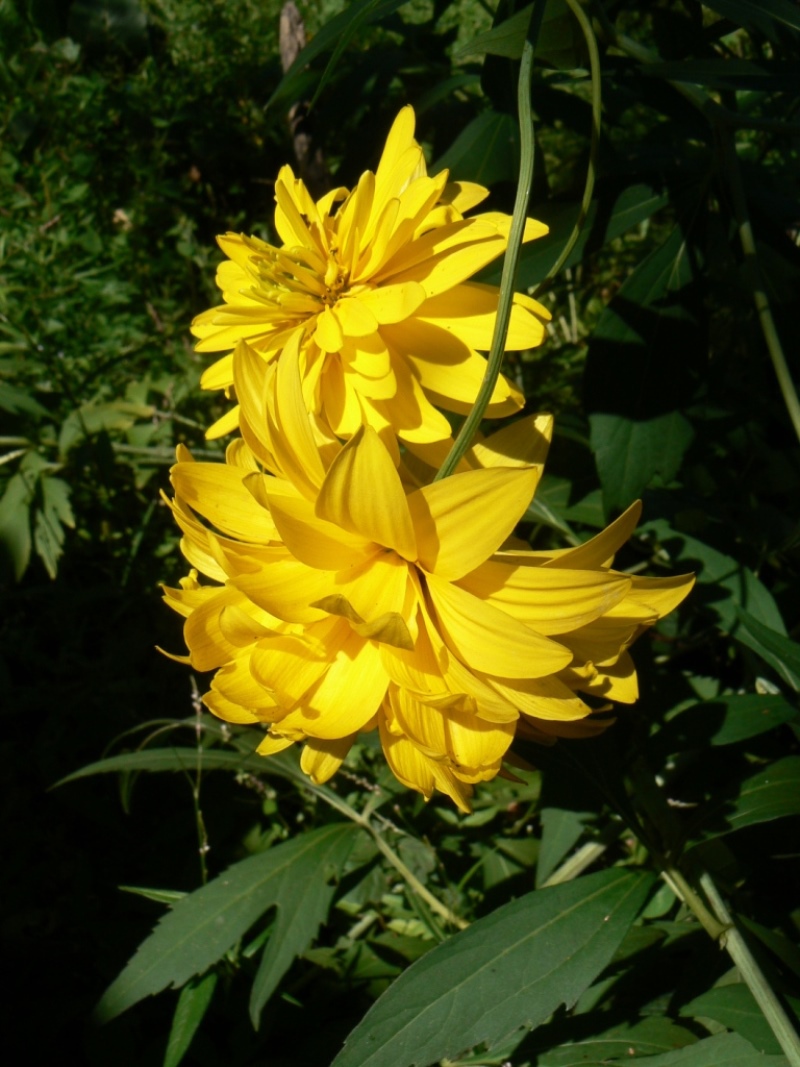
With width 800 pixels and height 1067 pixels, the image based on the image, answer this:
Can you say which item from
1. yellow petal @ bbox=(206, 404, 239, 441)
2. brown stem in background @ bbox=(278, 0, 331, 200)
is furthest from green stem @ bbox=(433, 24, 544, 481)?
brown stem in background @ bbox=(278, 0, 331, 200)

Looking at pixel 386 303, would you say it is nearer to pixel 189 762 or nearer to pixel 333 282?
pixel 333 282

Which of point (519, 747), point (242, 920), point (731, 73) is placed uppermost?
point (731, 73)

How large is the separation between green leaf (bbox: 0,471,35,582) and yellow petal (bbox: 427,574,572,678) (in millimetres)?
1269

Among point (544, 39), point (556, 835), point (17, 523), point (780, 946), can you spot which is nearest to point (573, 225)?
point (544, 39)

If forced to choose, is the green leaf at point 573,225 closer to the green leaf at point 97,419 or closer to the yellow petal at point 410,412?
the yellow petal at point 410,412

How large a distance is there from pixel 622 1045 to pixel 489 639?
0.65m

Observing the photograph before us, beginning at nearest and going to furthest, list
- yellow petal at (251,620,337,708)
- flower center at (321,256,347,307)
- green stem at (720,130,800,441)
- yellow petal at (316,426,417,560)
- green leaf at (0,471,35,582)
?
1. yellow petal at (316,426,417,560)
2. yellow petal at (251,620,337,708)
3. flower center at (321,256,347,307)
4. green stem at (720,130,800,441)
5. green leaf at (0,471,35,582)

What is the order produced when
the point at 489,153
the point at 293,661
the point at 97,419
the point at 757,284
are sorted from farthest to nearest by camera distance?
the point at 97,419
the point at 489,153
the point at 757,284
the point at 293,661

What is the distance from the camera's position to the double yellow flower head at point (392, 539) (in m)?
0.78

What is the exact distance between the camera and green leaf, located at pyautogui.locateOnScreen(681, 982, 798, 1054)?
41.0 inches

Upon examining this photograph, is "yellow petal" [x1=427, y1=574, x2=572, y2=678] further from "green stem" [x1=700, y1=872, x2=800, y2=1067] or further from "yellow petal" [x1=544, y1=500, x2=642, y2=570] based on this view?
"green stem" [x1=700, y1=872, x2=800, y2=1067]

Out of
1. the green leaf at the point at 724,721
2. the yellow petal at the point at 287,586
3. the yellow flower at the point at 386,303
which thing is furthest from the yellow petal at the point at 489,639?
the green leaf at the point at 724,721

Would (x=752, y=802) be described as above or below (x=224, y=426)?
below

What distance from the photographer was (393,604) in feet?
2.77
